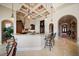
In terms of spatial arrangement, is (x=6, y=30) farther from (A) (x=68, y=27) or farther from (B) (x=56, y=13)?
(A) (x=68, y=27)

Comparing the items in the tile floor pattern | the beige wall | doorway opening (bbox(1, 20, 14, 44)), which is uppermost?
the beige wall

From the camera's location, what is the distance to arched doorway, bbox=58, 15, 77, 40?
8.21ft

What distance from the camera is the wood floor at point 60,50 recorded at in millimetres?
2518

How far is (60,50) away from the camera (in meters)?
2.52

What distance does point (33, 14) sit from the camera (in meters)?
2.56

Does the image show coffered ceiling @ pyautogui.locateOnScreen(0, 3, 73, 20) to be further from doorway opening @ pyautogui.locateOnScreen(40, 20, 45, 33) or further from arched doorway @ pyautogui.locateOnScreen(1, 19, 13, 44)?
arched doorway @ pyautogui.locateOnScreen(1, 19, 13, 44)

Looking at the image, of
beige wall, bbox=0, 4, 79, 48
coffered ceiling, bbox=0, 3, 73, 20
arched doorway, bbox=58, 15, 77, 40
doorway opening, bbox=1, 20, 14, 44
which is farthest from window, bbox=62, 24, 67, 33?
doorway opening, bbox=1, 20, 14, 44

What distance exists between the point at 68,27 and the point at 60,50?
1.39 feet

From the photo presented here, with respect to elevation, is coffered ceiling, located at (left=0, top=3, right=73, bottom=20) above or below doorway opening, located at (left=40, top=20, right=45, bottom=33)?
above

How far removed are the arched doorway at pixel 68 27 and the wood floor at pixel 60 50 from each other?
0.33 ft

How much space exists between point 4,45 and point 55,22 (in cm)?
96

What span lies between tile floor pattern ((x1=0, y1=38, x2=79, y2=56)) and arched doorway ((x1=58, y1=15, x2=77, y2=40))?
0.34ft

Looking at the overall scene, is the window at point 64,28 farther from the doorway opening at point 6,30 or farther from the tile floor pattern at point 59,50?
the doorway opening at point 6,30

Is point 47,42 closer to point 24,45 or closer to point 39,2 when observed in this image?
point 24,45
